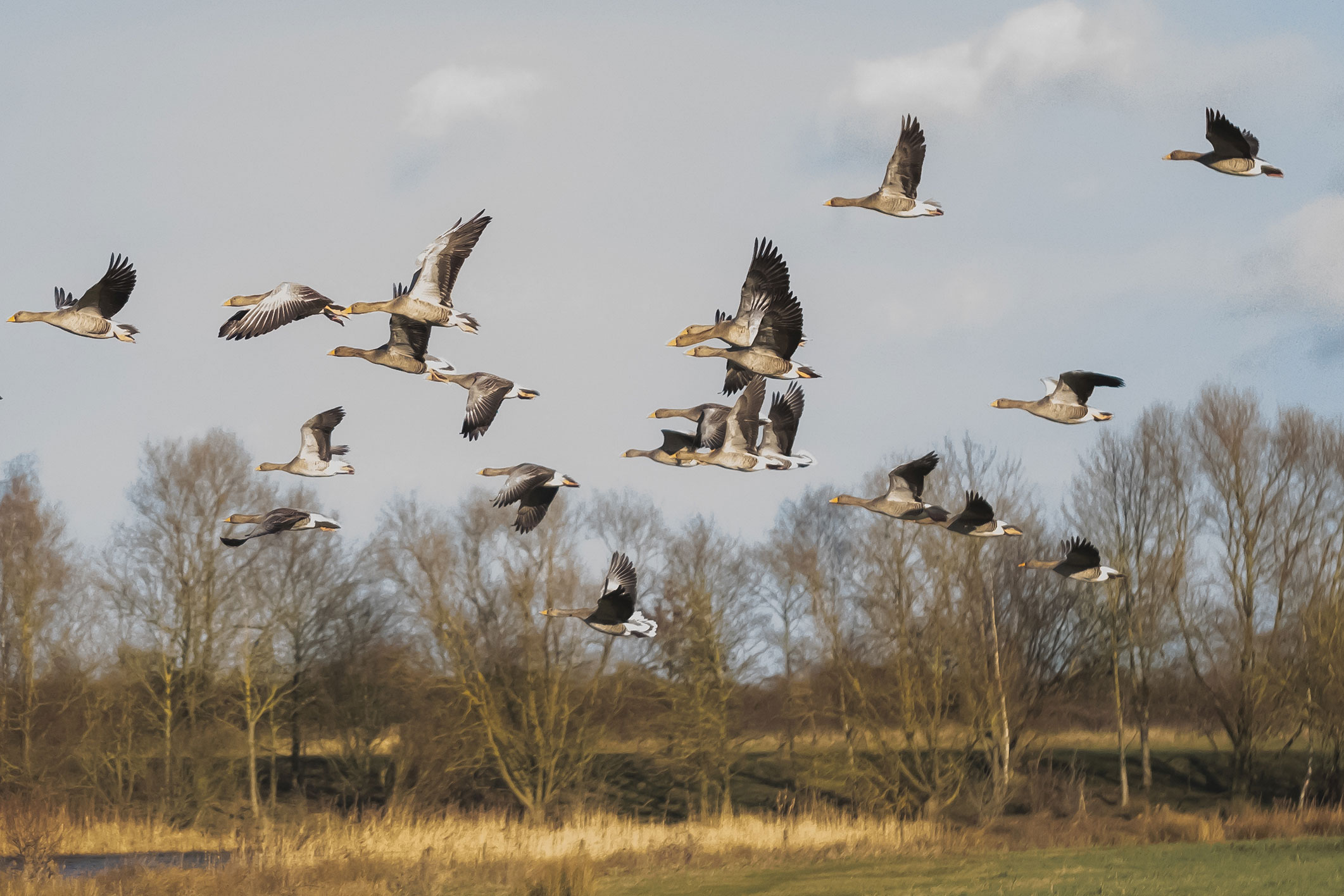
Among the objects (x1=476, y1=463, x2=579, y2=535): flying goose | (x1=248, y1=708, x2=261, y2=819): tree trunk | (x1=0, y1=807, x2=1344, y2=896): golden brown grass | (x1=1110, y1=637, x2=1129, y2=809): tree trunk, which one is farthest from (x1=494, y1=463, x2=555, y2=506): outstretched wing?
(x1=1110, y1=637, x2=1129, y2=809): tree trunk

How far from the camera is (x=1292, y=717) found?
44.8 m

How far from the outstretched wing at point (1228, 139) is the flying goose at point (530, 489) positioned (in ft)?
29.5

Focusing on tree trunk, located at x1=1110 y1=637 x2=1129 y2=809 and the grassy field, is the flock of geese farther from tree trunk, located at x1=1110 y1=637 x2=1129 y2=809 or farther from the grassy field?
tree trunk, located at x1=1110 y1=637 x2=1129 y2=809

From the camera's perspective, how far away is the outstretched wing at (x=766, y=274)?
15.9 m

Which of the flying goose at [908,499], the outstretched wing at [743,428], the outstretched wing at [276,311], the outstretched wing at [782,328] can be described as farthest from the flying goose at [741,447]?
the outstretched wing at [276,311]

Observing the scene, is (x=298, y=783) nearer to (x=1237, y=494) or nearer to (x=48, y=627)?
(x=48, y=627)

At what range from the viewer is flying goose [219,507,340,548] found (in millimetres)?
16359

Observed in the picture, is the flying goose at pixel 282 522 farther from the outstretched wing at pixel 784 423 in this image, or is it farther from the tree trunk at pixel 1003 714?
the tree trunk at pixel 1003 714

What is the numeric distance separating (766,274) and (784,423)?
5.41 meters

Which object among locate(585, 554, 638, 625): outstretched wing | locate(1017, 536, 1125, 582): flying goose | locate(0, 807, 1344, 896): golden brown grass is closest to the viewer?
locate(585, 554, 638, 625): outstretched wing

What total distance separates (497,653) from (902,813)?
14.1 meters

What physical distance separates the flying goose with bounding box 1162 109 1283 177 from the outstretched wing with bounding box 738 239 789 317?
18.4 feet

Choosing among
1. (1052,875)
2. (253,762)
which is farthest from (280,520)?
(253,762)

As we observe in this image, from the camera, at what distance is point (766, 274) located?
16156 millimetres
